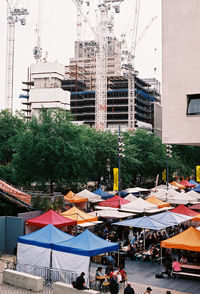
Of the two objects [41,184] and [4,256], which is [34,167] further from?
[4,256]

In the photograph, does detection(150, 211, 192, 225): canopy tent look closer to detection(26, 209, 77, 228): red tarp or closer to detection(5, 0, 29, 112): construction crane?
detection(26, 209, 77, 228): red tarp

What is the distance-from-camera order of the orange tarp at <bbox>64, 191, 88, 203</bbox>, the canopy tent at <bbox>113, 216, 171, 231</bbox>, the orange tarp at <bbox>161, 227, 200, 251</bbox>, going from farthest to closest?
the orange tarp at <bbox>64, 191, 88, 203</bbox>, the canopy tent at <bbox>113, 216, 171, 231</bbox>, the orange tarp at <bbox>161, 227, 200, 251</bbox>

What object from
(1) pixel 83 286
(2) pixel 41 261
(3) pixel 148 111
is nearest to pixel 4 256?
(2) pixel 41 261

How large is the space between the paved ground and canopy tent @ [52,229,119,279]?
145 centimetres

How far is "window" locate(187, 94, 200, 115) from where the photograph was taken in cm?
1952

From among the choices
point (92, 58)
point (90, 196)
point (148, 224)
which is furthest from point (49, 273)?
point (92, 58)

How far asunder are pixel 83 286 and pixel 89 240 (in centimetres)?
285

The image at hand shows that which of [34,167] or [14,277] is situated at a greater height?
[34,167]

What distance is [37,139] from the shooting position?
40625mm

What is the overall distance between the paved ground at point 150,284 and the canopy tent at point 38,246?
189cm

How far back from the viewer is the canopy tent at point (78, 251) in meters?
17.8

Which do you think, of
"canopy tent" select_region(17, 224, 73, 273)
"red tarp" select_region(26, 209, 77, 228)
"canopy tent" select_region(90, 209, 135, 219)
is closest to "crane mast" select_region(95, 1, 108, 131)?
"canopy tent" select_region(90, 209, 135, 219)

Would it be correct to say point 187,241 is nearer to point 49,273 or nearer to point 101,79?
point 49,273

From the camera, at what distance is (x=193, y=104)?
19672mm
